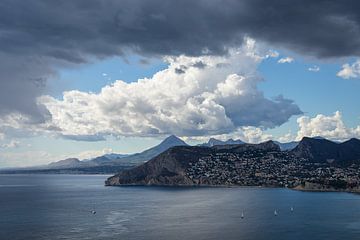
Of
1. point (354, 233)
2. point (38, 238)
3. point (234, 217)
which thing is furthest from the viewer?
point (234, 217)

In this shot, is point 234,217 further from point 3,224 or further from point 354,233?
point 3,224

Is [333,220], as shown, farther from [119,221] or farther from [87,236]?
[87,236]

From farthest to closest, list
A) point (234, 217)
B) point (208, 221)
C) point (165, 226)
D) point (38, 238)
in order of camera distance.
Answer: point (234, 217), point (208, 221), point (165, 226), point (38, 238)

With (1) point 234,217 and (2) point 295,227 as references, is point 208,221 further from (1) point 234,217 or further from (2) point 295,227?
(2) point 295,227

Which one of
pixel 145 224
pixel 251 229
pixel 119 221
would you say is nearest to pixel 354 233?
pixel 251 229

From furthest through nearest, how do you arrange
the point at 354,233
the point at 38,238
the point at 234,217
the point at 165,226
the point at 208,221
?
the point at 234,217 → the point at 208,221 → the point at 165,226 → the point at 354,233 → the point at 38,238

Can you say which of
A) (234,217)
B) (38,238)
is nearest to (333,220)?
(234,217)

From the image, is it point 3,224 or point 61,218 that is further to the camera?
point 61,218

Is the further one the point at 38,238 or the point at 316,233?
the point at 316,233

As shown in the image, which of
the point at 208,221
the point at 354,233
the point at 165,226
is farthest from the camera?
the point at 208,221
